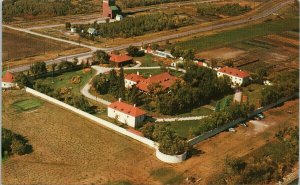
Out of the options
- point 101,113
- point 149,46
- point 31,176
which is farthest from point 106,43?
point 31,176

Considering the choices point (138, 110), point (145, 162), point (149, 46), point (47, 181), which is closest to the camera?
point (47, 181)

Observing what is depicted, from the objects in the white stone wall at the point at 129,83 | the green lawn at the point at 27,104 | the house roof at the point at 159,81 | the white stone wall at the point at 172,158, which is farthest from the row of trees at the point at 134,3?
the white stone wall at the point at 172,158

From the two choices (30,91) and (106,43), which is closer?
(30,91)

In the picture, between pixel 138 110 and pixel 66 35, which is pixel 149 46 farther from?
pixel 138 110

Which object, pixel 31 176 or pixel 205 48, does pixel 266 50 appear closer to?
pixel 205 48

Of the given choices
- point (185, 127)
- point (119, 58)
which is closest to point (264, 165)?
point (185, 127)

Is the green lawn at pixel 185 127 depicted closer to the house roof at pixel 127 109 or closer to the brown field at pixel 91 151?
the brown field at pixel 91 151

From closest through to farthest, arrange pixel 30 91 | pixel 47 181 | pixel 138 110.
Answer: pixel 47 181, pixel 138 110, pixel 30 91

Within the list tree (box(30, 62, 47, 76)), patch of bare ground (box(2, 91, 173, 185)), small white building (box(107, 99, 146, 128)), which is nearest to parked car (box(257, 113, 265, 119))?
small white building (box(107, 99, 146, 128))

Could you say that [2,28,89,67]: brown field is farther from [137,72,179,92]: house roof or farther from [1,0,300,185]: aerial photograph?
[137,72,179,92]: house roof
